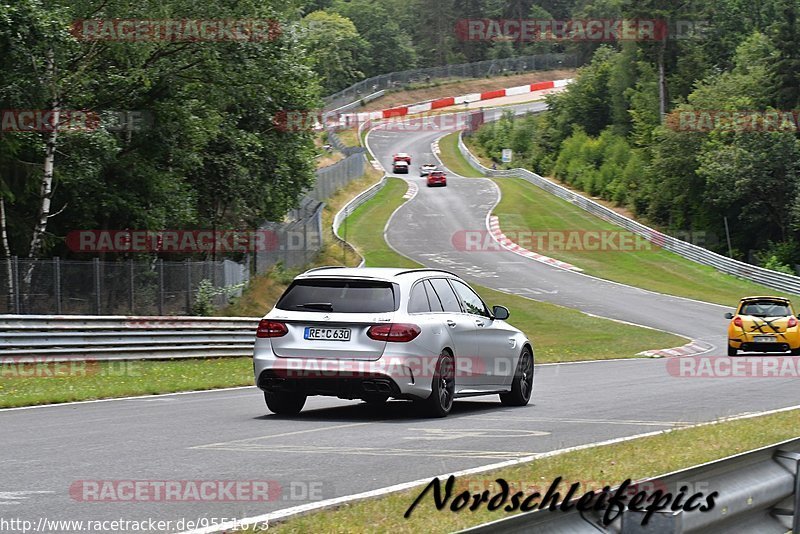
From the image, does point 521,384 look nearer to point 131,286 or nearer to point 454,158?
point 131,286

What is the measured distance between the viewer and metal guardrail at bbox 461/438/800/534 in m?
4.63

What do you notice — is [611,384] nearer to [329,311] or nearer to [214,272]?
[329,311]

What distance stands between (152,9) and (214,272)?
773cm

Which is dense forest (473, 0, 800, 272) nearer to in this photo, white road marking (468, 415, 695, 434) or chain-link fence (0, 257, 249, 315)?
chain-link fence (0, 257, 249, 315)

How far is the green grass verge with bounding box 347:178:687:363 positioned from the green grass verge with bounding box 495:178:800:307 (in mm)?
9417

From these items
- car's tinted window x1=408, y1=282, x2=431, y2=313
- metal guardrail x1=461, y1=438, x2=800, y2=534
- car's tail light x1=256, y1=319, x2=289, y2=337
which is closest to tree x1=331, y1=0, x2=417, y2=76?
car's tinted window x1=408, y1=282, x2=431, y2=313

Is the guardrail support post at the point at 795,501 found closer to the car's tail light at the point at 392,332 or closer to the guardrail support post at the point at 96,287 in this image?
the car's tail light at the point at 392,332

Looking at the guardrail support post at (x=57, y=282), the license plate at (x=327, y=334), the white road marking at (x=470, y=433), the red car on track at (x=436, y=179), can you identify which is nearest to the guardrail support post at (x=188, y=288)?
the guardrail support post at (x=57, y=282)

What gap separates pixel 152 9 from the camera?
89.7ft

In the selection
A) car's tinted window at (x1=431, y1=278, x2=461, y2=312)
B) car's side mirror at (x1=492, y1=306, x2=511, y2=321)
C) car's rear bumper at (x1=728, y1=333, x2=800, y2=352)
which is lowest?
car's rear bumper at (x1=728, y1=333, x2=800, y2=352)

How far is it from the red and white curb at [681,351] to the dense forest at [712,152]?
30962 mm

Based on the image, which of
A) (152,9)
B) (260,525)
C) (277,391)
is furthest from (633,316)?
(260,525)

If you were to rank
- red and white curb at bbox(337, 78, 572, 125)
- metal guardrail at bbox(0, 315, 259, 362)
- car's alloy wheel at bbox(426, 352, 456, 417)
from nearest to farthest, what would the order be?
car's alloy wheel at bbox(426, 352, 456, 417) < metal guardrail at bbox(0, 315, 259, 362) < red and white curb at bbox(337, 78, 572, 125)

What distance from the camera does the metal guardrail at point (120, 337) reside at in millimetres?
22594
